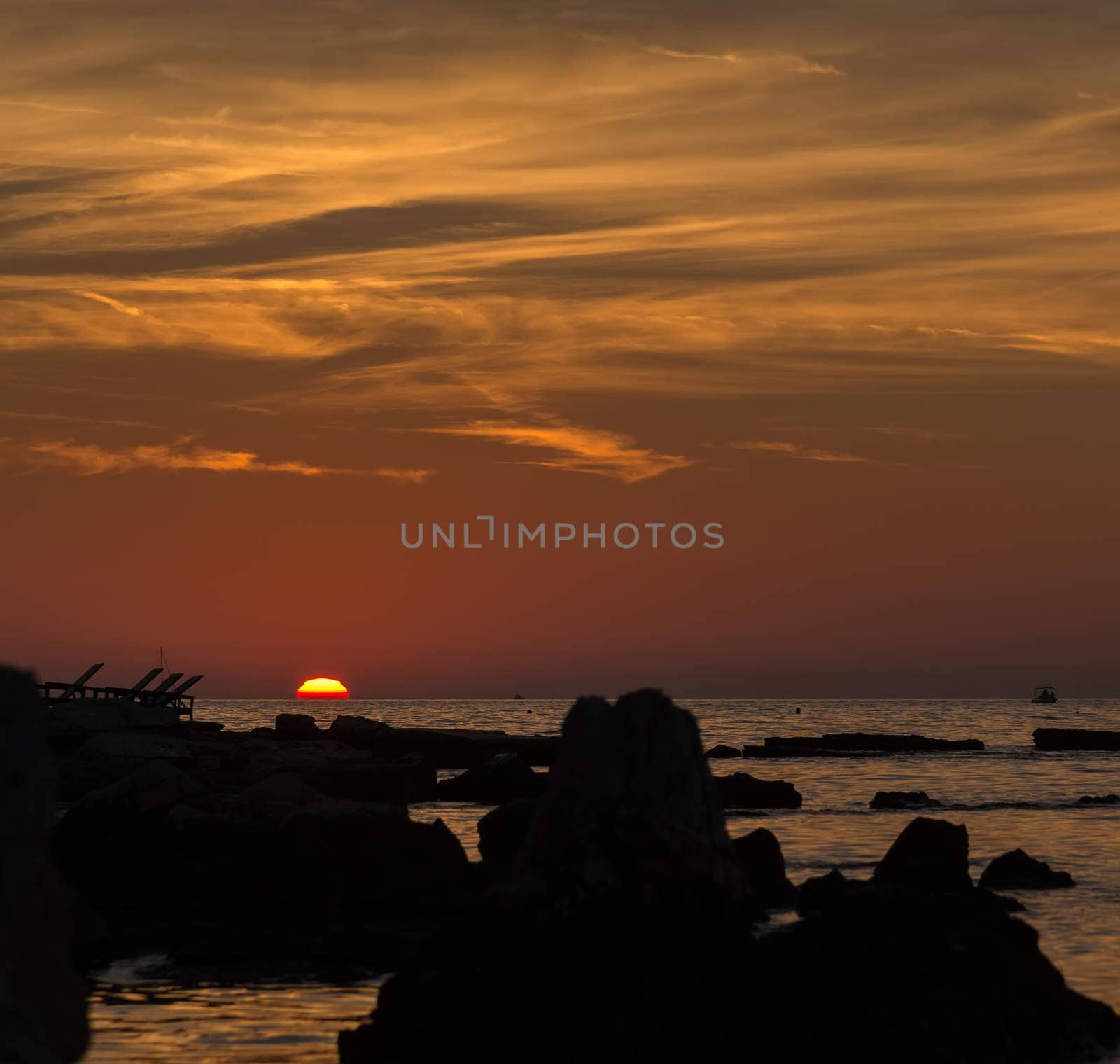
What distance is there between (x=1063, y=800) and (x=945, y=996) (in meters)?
52.2

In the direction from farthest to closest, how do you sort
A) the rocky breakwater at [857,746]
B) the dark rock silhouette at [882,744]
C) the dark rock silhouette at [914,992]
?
the dark rock silhouette at [882,744], the rocky breakwater at [857,746], the dark rock silhouette at [914,992]

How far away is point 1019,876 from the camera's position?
34844 mm

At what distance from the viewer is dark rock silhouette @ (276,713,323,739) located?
8912 centimetres

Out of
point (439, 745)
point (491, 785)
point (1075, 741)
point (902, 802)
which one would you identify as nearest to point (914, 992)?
point (902, 802)

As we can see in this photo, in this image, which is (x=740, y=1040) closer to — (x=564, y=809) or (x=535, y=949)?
(x=535, y=949)

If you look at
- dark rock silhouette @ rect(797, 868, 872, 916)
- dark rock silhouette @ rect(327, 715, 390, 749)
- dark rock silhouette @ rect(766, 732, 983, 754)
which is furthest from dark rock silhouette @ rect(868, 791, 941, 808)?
dark rock silhouette @ rect(766, 732, 983, 754)

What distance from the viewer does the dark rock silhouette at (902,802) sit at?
6112cm

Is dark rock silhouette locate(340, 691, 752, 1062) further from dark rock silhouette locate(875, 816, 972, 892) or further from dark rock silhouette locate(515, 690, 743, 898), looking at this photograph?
dark rock silhouette locate(875, 816, 972, 892)

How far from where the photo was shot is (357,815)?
100 feet

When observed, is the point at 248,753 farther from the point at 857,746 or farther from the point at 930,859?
the point at 857,746

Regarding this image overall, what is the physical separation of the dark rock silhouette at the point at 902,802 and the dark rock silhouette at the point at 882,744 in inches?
2194

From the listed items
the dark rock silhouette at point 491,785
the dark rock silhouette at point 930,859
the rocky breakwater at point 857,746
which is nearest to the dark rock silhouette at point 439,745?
the dark rock silhouette at point 491,785

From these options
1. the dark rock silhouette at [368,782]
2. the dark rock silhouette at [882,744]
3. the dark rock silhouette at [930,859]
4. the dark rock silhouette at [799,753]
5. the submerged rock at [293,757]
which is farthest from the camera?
the dark rock silhouette at [882,744]

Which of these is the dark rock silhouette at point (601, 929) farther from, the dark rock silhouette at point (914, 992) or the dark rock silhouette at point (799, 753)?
the dark rock silhouette at point (799, 753)
